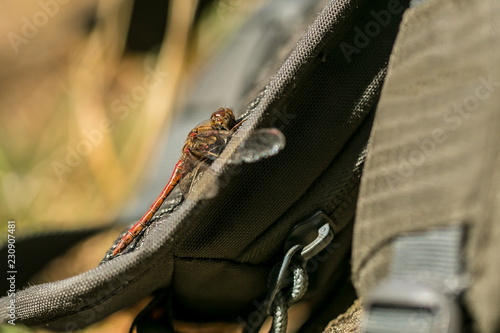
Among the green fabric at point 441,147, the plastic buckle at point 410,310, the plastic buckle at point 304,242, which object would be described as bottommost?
the plastic buckle at point 304,242

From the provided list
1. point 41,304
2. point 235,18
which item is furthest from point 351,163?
point 235,18

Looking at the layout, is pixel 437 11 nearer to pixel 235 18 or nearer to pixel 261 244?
pixel 261 244

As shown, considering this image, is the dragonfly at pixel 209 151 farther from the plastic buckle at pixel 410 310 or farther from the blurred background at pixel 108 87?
the blurred background at pixel 108 87

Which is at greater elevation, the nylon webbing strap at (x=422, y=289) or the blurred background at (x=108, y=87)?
the blurred background at (x=108, y=87)

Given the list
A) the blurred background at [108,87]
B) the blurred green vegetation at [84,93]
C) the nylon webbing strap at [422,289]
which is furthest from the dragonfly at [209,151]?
the blurred green vegetation at [84,93]

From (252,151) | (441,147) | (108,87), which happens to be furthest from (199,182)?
(108,87)

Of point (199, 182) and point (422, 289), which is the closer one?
point (422, 289)

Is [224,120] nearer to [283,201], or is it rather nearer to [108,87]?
[283,201]
